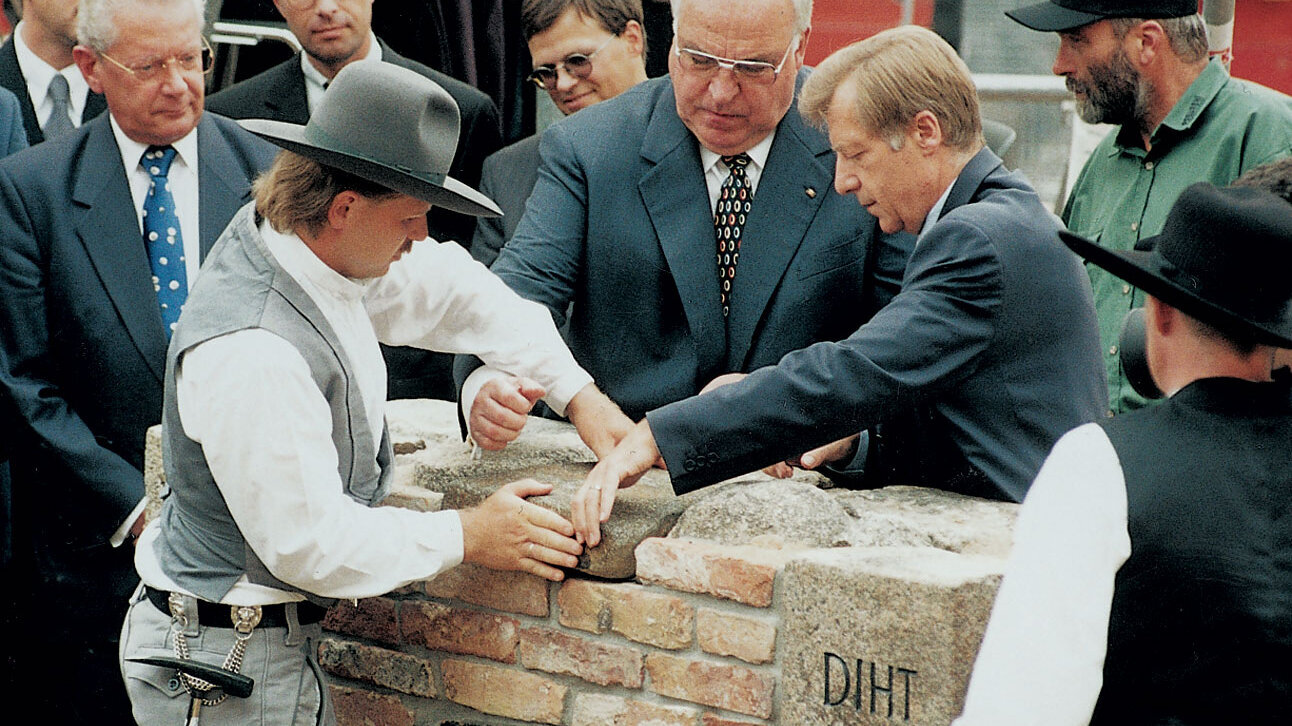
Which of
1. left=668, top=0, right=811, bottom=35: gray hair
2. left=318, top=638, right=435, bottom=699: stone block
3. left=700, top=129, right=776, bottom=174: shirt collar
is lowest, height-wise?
left=318, top=638, right=435, bottom=699: stone block

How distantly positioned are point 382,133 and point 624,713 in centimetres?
118

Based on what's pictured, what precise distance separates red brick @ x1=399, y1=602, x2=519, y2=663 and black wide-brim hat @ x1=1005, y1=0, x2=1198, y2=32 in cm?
224

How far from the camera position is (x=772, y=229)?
3.21m

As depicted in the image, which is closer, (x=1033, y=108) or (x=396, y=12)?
(x=396, y=12)

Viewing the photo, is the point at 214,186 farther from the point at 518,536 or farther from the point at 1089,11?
the point at 1089,11

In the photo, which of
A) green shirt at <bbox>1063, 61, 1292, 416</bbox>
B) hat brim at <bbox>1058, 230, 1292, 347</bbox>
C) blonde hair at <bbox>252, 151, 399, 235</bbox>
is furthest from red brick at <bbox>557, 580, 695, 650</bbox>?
green shirt at <bbox>1063, 61, 1292, 416</bbox>

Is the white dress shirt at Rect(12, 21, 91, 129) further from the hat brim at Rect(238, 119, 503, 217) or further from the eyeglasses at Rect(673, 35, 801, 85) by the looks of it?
the hat brim at Rect(238, 119, 503, 217)

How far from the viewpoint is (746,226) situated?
10.6 ft

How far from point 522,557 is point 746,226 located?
0.96m

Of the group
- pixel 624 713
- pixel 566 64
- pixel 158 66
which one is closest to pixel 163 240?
pixel 158 66

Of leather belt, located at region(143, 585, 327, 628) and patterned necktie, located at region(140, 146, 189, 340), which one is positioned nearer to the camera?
leather belt, located at region(143, 585, 327, 628)

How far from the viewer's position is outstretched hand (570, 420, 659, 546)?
8.93 ft

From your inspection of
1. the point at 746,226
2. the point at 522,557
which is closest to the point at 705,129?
the point at 746,226

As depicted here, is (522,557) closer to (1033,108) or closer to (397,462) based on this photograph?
(397,462)
